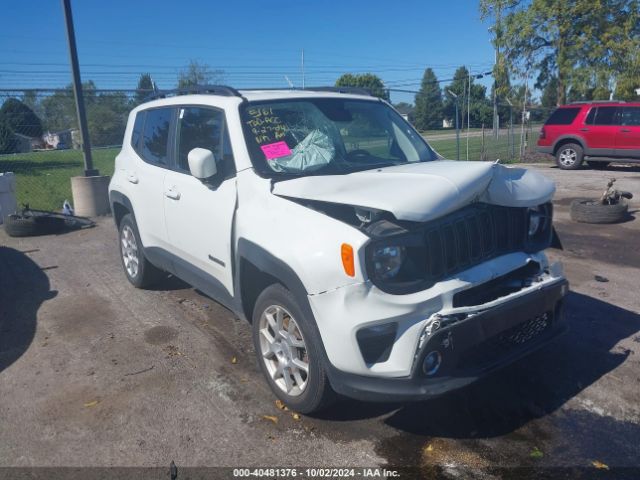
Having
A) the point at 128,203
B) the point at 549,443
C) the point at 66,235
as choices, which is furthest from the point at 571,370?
the point at 66,235

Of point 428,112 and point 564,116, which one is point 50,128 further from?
point 428,112

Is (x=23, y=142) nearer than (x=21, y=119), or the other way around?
(x=21, y=119)

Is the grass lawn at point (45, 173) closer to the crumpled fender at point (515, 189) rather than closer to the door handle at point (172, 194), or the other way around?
the door handle at point (172, 194)

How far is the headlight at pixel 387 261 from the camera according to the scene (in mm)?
2861

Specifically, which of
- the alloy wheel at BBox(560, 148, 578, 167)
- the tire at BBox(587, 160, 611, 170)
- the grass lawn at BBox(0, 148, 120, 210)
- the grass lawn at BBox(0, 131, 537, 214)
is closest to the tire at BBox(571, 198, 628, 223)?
the alloy wheel at BBox(560, 148, 578, 167)

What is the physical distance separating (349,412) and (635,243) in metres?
5.74

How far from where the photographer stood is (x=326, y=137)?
4211 mm

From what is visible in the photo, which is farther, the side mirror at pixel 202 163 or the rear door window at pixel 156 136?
the rear door window at pixel 156 136

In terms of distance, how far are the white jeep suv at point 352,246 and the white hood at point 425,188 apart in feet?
0.04

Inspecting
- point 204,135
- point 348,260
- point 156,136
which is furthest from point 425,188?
point 156,136

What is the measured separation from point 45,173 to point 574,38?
1921cm

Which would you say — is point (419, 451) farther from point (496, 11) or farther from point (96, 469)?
point (496, 11)

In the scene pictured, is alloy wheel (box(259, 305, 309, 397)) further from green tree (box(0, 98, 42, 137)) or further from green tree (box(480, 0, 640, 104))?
green tree (box(480, 0, 640, 104))

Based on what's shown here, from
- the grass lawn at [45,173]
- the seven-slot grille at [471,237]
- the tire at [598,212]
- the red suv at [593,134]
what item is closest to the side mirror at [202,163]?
the seven-slot grille at [471,237]
